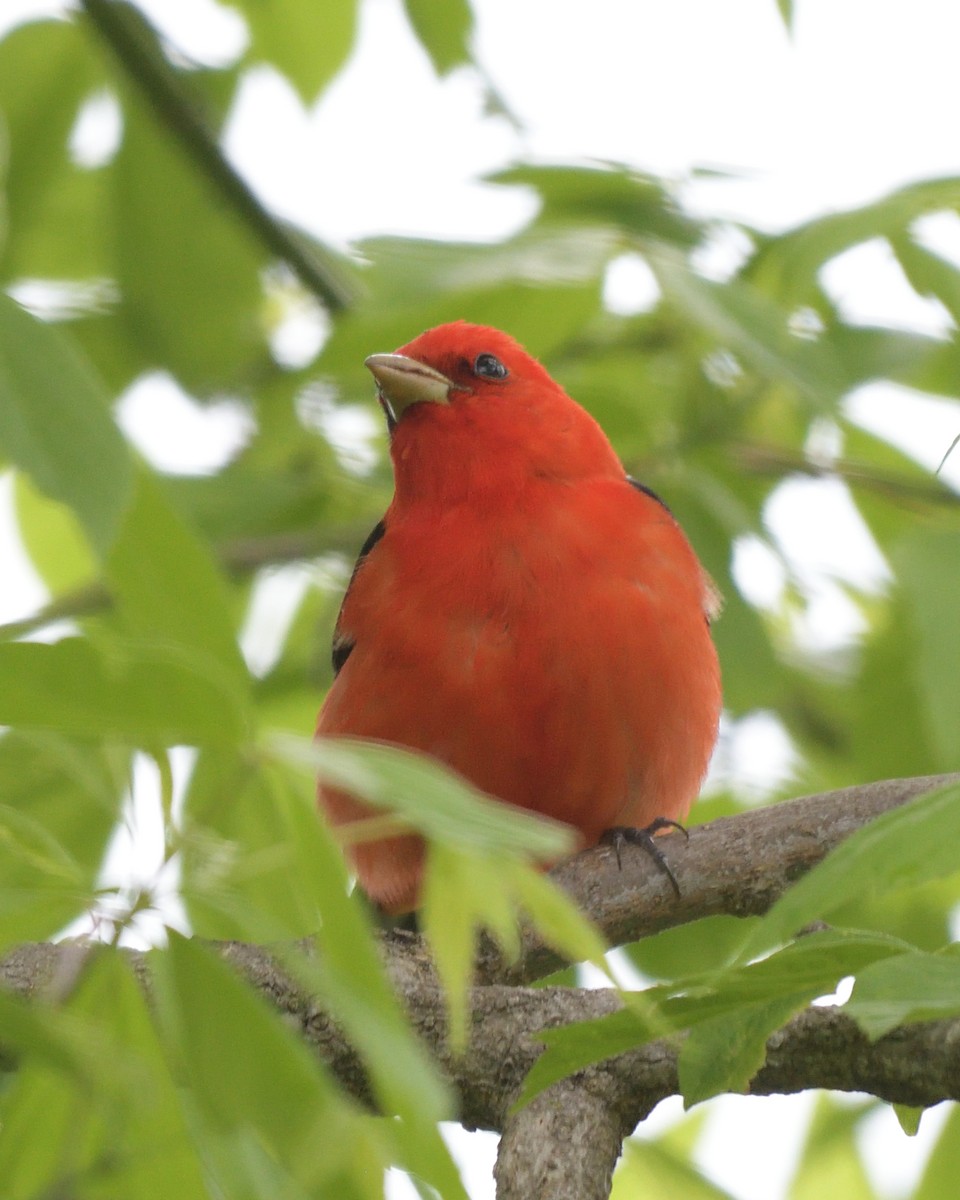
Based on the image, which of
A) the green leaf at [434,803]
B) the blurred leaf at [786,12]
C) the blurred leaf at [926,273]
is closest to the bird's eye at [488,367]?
the blurred leaf at [926,273]

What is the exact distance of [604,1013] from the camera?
343cm

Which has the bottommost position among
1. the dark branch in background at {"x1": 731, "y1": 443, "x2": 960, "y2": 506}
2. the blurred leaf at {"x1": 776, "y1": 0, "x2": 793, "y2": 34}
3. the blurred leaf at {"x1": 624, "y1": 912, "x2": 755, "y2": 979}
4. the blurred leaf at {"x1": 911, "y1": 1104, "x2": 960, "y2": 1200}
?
the blurred leaf at {"x1": 624, "y1": 912, "x2": 755, "y2": 979}

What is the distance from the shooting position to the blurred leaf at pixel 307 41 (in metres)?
5.50

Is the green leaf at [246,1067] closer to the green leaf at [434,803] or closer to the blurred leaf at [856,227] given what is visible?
the green leaf at [434,803]

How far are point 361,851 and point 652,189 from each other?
228 cm

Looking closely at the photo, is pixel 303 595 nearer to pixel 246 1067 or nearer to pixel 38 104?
pixel 38 104

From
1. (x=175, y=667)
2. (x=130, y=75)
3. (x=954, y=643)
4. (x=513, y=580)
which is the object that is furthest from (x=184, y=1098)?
(x=130, y=75)

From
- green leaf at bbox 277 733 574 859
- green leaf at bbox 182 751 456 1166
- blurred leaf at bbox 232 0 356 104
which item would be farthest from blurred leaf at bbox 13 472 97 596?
green leaf at bbox 277 733 574 859

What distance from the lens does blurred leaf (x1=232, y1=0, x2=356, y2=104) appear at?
550cm

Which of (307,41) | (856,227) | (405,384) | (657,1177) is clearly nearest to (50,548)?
(405,384)

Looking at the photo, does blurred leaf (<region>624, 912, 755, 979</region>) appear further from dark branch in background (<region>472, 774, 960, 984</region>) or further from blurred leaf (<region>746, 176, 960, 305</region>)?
blurred leaf (<region>746, 176, 960, 305</region>)

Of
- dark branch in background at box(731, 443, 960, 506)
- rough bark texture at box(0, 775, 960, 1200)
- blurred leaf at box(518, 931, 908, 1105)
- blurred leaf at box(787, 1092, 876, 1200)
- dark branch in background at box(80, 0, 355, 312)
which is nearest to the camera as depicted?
blurred leaf at box(518, 931, 908, 1105)

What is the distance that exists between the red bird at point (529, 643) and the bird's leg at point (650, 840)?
0.12ft

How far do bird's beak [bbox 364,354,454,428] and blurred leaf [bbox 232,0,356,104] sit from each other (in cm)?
91
